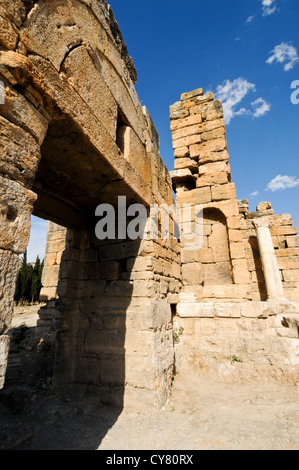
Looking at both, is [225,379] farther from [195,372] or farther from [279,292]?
[279,292]

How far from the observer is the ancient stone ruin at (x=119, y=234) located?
5.57ft

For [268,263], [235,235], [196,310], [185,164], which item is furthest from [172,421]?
[185,164]

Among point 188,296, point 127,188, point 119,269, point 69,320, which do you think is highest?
point 127,188

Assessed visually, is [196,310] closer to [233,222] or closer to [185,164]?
[233,222]

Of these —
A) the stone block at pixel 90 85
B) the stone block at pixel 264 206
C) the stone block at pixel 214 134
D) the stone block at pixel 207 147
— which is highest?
the stone block at pixel 214 134

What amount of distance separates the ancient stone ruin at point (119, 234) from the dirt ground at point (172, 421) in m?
0.30

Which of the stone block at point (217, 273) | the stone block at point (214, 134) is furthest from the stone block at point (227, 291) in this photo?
the stone block at point (214, 134)

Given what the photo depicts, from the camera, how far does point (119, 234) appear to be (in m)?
4.04

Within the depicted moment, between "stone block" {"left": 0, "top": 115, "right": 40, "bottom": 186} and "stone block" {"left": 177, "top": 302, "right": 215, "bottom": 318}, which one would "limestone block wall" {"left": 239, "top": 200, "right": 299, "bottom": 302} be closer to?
"stone block" {"left": 177, "top": 302, "right": 215, "bottom": 318}

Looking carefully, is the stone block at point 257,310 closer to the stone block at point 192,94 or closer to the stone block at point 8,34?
the stone block at point 8,34

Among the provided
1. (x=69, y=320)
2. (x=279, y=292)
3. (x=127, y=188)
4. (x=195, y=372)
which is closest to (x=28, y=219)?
(x=127, y=188)

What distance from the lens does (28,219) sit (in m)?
1.65

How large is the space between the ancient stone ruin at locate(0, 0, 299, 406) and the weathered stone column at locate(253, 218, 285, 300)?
0.03 metres
